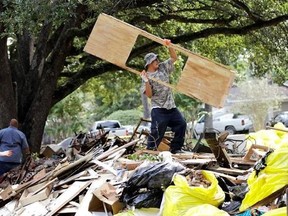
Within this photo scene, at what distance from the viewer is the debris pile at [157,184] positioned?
484 cm

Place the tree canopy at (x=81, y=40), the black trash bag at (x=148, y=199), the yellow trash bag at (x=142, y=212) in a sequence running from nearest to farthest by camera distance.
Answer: the yellow trash bag at (x=142, y=212), the black trash bag at (x=148, y=199), the tree canopy at (x=81, y=40)

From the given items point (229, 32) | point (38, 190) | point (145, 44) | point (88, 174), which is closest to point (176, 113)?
point (88, 174)

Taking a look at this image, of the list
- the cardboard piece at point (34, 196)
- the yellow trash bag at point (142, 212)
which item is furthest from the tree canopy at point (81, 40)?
the yellow trash bag at point (142, 212)

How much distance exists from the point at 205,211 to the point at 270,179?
2.17 ft

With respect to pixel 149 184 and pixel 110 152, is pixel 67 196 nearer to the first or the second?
pixel 149 184

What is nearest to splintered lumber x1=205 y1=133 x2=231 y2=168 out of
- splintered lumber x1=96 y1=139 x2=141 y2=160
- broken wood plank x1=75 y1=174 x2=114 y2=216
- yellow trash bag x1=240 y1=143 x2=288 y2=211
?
broken wood plank x1=75 y1=174 x2=114 y2=216

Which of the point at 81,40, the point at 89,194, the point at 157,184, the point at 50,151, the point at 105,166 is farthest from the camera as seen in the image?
the point at 81,40

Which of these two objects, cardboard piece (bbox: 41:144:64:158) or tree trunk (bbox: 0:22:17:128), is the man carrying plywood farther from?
tree trunk (bbox: 0:22:17:128)

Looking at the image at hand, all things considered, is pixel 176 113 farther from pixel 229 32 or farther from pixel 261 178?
pixel 229 32

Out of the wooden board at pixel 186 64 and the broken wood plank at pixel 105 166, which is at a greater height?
the wooden board at pixel 186 64

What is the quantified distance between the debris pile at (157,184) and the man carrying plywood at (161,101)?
45 centimetres

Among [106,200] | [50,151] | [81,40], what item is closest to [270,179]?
[106,200]

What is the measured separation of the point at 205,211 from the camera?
482cm

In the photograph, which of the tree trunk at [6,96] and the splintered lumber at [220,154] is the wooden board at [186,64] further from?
the tree trunk at [6,96]
